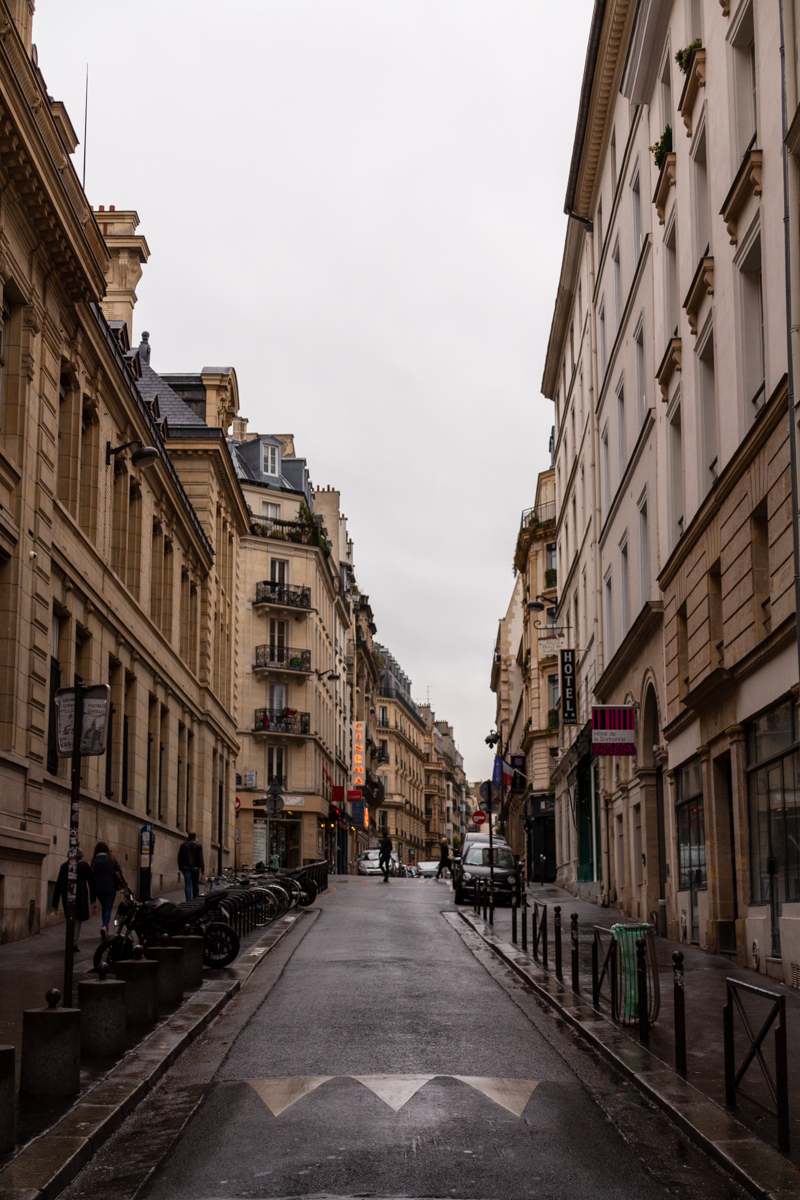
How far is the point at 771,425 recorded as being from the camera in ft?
52.9

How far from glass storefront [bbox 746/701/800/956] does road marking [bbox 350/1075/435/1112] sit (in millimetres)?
7024

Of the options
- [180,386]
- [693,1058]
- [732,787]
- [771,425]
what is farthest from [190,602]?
[693,1058]

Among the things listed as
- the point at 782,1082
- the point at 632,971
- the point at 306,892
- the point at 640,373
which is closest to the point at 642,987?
the point at 632,971

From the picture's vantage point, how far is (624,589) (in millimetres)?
31266

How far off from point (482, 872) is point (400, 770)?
99858 millimetres

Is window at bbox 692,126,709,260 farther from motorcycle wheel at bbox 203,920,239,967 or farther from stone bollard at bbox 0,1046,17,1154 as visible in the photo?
stone bollard at bbox 0,1046,17,1154

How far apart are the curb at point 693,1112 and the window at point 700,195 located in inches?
483

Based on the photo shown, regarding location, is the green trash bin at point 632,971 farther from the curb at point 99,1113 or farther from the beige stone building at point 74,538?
the beige stone building at point 74,538

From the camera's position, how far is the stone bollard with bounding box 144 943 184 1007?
13.9 meters

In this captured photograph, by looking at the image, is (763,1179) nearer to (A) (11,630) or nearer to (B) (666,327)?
(A) (11,630)

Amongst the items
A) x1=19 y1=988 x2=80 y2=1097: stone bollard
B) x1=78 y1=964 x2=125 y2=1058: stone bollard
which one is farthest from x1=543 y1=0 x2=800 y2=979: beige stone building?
x1=19 y1=988 x2=80 y2=1097: stone bollard

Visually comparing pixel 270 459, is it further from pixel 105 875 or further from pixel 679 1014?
pixel 679 1014

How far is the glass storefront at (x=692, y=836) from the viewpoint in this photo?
21.8 metres

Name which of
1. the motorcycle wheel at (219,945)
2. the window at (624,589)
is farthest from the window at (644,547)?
the motorcycle wheel at (219,945)
